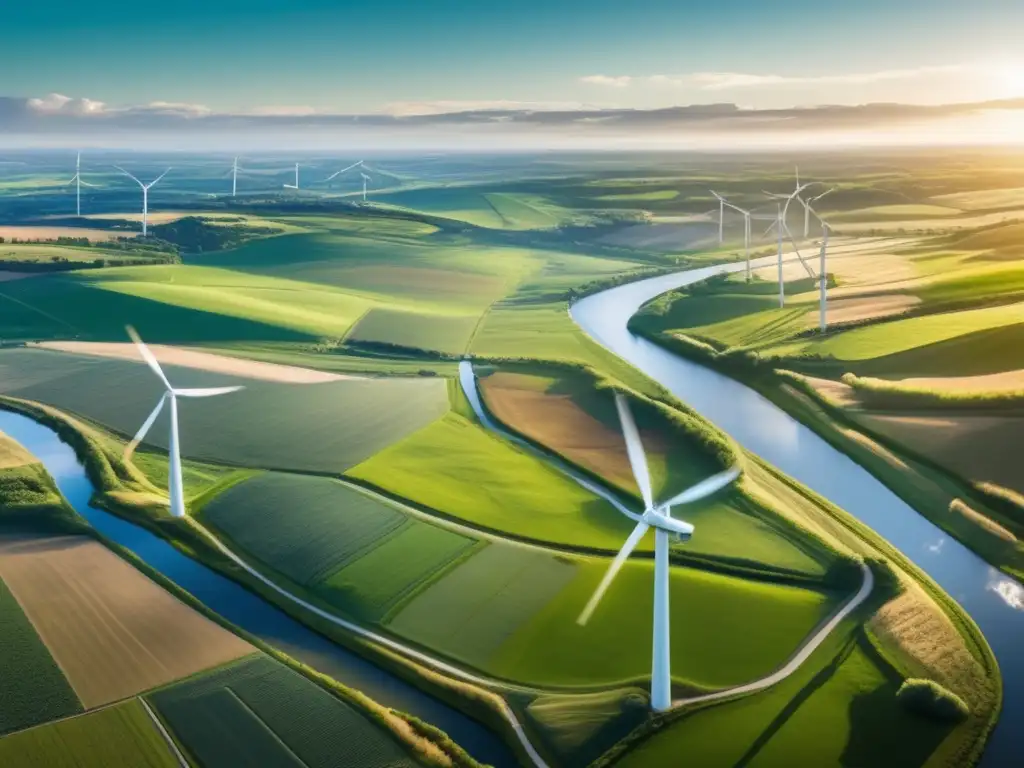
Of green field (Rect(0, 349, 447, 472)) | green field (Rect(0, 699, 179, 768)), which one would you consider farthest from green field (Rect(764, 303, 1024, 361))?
green field (Rect(0, 699, 179, 768))

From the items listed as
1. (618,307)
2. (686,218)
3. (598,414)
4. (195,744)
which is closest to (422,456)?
(598,414)

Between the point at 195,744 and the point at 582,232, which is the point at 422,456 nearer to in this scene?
the point at 195,744

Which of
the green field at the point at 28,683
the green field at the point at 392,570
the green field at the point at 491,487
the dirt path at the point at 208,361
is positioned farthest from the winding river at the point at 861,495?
the green field at the point at 28,683

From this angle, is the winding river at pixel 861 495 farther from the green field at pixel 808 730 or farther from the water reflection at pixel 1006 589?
the green field at pixel 808 730

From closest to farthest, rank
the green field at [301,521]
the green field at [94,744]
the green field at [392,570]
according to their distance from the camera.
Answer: the green field at [94,744] < the green field at [392,570] < the green field at [301,521]

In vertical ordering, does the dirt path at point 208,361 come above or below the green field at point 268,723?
above

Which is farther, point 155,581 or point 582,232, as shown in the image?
point 582,232
